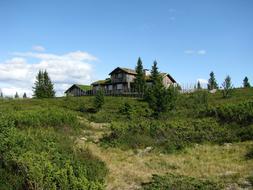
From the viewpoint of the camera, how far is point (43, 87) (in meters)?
71.1

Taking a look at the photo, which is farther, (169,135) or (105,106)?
(105,106)

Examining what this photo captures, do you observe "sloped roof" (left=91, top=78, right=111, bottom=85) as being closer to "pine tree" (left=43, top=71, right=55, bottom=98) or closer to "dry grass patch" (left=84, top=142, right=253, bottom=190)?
"pine tree" (left=43, top=71, right=55, bottom=98)

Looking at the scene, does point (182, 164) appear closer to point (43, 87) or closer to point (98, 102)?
point (98, 102)

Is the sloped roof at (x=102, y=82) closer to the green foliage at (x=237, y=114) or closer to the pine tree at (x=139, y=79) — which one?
the pine tree at (x=139, y=79)

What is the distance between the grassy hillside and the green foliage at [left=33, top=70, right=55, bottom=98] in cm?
4244

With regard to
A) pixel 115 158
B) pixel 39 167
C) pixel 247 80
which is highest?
pixel 247 80

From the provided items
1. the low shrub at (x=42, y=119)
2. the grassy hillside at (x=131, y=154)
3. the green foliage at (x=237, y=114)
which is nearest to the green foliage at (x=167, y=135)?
the grassy hillside at (x=131, y=154)

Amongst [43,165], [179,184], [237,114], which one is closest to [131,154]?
[179,184]

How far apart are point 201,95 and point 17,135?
133 feet

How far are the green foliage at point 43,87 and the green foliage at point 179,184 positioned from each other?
58.5 meters

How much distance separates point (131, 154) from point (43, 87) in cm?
5610

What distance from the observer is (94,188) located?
30.2 ft

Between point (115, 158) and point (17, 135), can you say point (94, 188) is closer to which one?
point (17, 135)

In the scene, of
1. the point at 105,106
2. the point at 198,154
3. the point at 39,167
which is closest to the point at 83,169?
the point at 39,167
